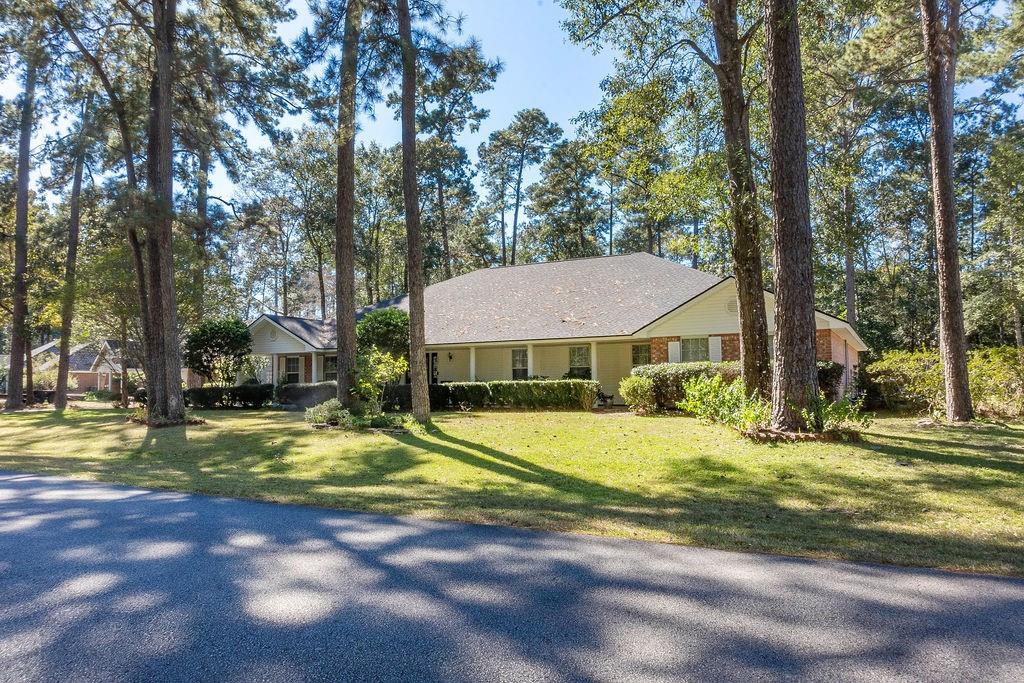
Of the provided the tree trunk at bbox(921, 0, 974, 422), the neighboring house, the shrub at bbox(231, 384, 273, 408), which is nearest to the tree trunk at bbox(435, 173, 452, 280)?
the neighboring house

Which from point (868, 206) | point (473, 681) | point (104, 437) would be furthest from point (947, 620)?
point (868, 206)

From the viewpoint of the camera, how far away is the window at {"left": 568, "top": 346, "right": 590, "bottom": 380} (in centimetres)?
2127

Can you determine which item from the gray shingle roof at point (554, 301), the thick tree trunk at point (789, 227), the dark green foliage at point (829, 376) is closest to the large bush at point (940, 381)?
the dark green foliage at point (829, 376)

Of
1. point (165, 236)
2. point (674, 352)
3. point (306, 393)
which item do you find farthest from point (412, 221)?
point (306, 393)

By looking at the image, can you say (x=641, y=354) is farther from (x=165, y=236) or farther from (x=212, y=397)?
(x=212, y=397)

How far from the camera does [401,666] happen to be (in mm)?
2684

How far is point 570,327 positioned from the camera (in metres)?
20.8

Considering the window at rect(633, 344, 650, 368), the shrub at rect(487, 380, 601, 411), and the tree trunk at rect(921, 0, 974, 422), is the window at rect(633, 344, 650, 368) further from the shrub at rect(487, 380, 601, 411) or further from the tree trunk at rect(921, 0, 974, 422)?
the tree trunk at rect(921, 0, 974, 422)

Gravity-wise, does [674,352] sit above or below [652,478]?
above

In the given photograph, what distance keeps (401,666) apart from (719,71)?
12.0 m

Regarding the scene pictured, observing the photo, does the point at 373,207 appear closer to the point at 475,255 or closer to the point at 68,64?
the point at 475,255

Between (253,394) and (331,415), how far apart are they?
12.2 metres

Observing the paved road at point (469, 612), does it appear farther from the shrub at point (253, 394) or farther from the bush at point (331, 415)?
the shrub at point (253, 394)

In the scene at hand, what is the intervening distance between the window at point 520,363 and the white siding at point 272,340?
33.1 feet
